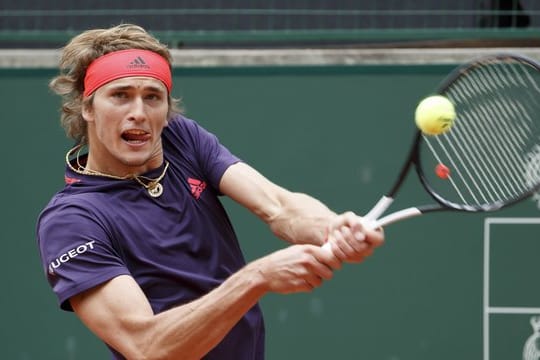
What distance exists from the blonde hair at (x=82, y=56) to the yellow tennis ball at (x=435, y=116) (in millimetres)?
877

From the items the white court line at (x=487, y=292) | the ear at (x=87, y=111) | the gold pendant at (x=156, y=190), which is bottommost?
the white court line at (x=487, y=292)

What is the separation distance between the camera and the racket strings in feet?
12.1

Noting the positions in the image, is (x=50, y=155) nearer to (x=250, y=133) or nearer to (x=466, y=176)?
(x=250, y=133)

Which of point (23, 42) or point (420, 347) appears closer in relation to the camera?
point (420, 347)

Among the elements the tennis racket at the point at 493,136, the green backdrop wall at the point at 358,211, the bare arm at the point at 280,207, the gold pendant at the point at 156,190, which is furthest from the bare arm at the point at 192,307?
the green backdrop wall at the point at 358,211

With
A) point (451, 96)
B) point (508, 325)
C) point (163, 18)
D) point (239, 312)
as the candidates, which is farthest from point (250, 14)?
point (239, 312)

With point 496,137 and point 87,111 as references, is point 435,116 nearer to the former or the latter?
point 496,137

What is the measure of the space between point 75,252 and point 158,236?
28 cm

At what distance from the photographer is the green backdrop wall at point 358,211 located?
549 centimetres

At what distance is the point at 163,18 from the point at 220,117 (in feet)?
2.12

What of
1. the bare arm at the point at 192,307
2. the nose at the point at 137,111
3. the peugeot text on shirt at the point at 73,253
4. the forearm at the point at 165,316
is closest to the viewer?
the bare arm at the point at 192,307

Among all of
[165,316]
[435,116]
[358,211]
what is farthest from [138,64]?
[358,211]

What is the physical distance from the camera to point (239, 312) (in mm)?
3021

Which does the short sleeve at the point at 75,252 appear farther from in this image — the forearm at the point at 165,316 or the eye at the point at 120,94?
the eye at the point at 120,94
